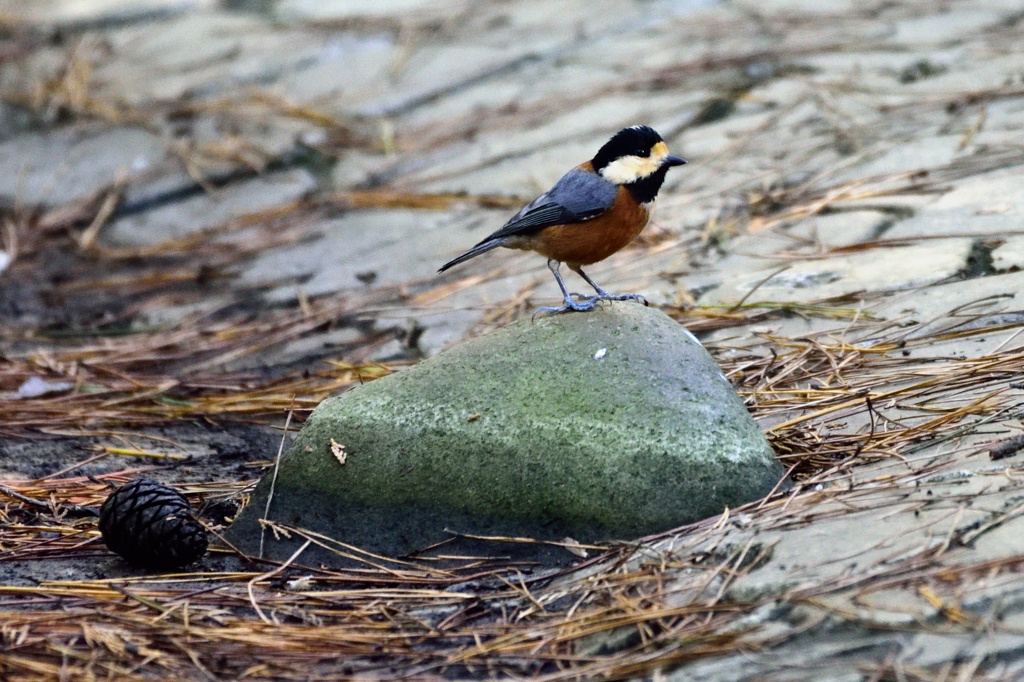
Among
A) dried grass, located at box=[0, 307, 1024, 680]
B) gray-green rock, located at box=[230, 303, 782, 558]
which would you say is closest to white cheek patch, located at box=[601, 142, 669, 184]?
gray-green rock, located at box=[230, 303, 782, 558]

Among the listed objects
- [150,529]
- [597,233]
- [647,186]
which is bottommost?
[150,529]

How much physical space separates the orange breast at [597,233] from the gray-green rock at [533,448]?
707mm

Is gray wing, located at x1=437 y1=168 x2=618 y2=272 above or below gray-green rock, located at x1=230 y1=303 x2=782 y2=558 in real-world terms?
above

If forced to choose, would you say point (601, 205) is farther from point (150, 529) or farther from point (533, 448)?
point (150, 529)

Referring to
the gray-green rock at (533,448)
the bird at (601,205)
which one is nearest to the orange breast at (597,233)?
the bird at (601,205)

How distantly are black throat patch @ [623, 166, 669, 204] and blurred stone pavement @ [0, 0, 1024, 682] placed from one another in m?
0.51

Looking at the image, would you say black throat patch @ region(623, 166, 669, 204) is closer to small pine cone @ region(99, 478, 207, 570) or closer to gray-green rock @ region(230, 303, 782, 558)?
gray-green rock @ region(230, 303, 782, 558)

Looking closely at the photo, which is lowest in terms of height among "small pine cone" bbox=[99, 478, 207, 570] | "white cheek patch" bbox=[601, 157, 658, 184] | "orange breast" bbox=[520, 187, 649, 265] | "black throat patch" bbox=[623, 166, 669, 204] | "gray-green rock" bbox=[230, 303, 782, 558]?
"small pine cone" bbox=[99, 478, 207, 570]

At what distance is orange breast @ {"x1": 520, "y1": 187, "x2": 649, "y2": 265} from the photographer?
3.84 meters

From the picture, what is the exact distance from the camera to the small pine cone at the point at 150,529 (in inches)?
111

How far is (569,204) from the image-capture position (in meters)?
3.84

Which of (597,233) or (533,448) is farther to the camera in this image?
(597,233)

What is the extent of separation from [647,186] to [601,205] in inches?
8.1

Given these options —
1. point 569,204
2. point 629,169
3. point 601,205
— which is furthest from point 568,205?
point 629,169
